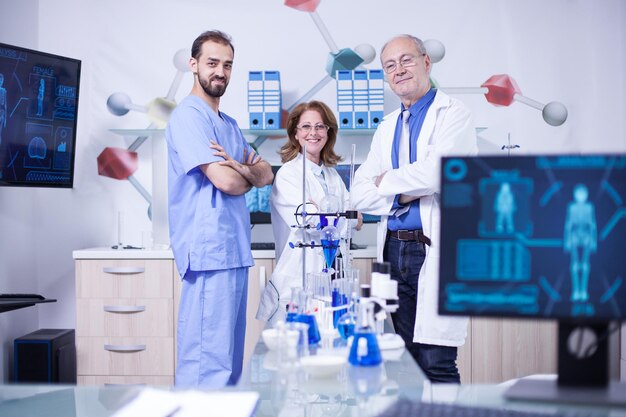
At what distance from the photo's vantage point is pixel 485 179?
3.14 feet

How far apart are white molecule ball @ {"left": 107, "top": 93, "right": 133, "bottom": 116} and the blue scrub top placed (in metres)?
1.40

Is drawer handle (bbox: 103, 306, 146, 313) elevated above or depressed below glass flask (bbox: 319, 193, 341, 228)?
below

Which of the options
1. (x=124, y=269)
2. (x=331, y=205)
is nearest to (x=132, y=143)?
(x=124, y=269)

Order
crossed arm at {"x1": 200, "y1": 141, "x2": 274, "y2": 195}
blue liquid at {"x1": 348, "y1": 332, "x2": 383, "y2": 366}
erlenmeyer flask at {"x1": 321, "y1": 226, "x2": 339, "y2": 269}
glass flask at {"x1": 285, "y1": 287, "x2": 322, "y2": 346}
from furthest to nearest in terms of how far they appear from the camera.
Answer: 1. crossed arm at {"x1": 200, "y1": 141, "x2": 274, "y2": 195}
2. erlenmeyer flask at {"x1": 321, "y1": 226, "x2": 339, "y2": 269}
3. glass flask at {"x1": 285, "y1": 287, "x2": 322, "y2": 346}
4. blue liquid at {"x1": 348, "y1": 332, "x2": 383, "y2": 366}

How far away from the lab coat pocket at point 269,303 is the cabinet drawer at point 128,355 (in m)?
0.87

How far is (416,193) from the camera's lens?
7.31 feet

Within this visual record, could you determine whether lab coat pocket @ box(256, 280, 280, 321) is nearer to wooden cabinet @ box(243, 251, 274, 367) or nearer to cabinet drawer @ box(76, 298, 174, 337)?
wooden cabinet @ box(243, 251, 274, 367)

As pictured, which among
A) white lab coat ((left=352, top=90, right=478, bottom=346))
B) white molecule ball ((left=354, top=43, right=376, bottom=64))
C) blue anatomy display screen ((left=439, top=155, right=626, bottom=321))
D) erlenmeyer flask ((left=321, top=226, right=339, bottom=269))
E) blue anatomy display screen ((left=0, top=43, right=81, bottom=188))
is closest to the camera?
blue anatomy display screen ((left=439, top=155, right=626, bottom=321))

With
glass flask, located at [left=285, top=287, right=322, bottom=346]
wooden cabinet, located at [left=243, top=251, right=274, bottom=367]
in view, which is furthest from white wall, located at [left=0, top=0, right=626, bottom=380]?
glass flask, located at [left=285, top=287, right=322, bottom=346]

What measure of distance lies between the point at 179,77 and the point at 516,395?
319 cm

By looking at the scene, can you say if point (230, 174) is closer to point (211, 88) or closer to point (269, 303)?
point (211, 88)

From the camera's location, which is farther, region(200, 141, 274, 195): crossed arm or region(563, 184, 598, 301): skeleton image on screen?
region(200, 141, 274, 195): crossed arm

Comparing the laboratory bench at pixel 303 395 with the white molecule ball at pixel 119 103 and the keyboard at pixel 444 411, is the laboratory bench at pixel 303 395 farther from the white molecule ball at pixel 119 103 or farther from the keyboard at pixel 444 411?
the white molecule ball at pixel 119 103

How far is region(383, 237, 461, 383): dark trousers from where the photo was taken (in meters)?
2.18
